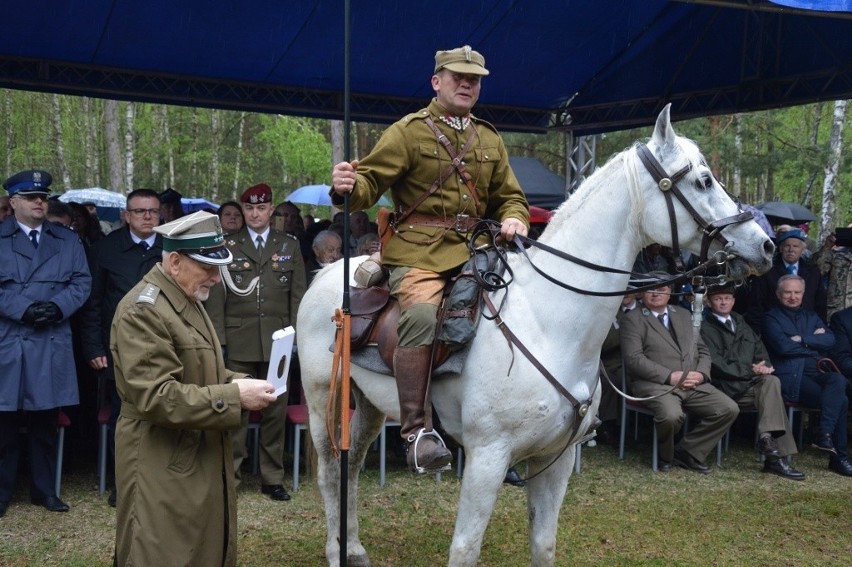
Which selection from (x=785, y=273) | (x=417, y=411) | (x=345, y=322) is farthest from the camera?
(x=785, y=273)

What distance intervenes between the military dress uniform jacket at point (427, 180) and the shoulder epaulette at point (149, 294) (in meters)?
1.11

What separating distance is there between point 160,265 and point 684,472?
5595mm

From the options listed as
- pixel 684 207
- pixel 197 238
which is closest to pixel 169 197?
pixel 197 238

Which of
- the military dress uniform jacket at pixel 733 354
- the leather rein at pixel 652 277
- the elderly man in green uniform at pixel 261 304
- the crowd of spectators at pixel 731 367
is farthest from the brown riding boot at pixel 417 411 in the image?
the military dress uniform jacket at pixel 733 354

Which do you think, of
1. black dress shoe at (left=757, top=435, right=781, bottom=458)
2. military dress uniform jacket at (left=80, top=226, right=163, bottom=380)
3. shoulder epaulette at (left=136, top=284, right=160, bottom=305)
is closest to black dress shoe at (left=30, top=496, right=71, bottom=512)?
military dress uniform jacket at (left=80, top=226, right=163, bottom=380)

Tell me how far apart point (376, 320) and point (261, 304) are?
7.54ft

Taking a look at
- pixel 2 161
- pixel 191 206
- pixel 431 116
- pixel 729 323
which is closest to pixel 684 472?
pixel 729 323

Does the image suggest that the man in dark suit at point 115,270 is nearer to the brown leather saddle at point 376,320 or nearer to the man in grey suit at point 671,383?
the brown leather saddle at point 376,320

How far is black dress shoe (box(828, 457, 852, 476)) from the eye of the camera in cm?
729

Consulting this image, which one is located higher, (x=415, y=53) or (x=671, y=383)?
(x=415, y=53)

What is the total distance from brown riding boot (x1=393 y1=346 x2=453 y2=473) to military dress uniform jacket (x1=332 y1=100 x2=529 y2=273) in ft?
1.53

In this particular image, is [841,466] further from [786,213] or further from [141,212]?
[141,212]

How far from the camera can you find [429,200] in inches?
157

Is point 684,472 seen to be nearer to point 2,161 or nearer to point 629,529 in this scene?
point 629,529
